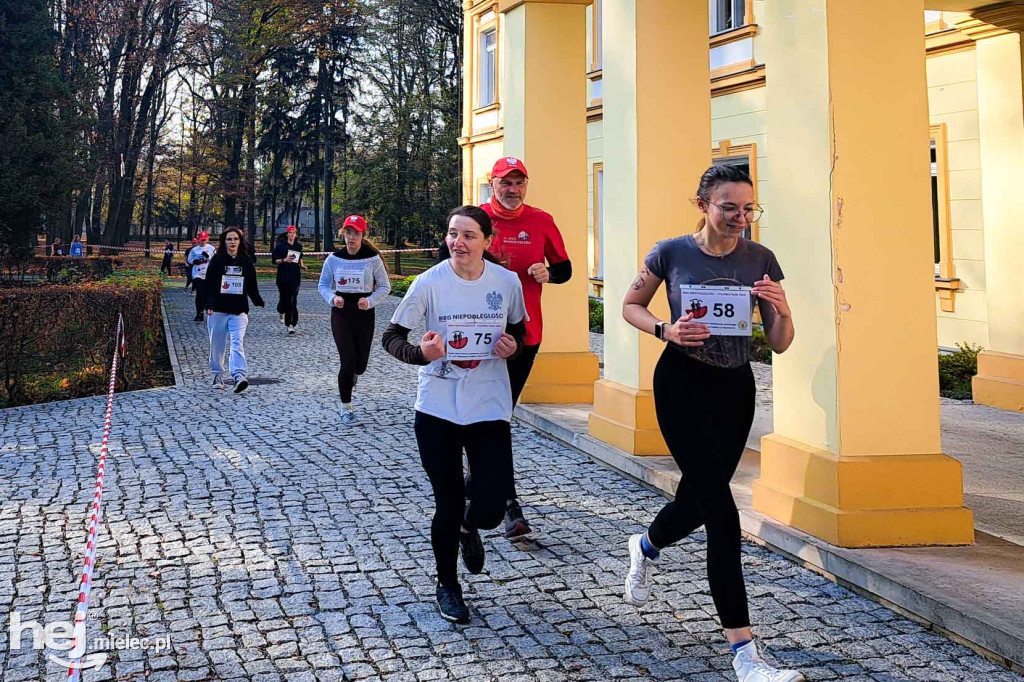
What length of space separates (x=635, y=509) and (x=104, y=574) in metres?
3.26

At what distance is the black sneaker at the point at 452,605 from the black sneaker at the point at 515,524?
1236 millimetres

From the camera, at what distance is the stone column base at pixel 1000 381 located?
1016 centimetres

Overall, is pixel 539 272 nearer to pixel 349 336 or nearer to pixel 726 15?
pixel 349 336

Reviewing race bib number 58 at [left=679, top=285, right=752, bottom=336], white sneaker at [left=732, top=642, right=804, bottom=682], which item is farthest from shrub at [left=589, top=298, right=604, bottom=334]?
white sneaker at [left=732, top=642, right=804, bottom=682]

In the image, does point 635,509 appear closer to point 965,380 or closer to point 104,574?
point 104,574

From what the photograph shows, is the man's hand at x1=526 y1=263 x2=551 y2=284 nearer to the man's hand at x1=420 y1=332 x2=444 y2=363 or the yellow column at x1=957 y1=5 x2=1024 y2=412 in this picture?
the man's hand at x1=420 y1=332 x2=444 y2=363

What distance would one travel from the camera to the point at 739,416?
13.6ft

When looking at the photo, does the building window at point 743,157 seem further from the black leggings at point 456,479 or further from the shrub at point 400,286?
the shrub at point 400,286

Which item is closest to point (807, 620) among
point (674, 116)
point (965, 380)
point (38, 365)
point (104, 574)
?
point (104, 574)

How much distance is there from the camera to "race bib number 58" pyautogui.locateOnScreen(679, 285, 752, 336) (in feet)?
13.8

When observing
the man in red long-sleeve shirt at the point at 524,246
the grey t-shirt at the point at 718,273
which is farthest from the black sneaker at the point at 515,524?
the grey t-shirt at the point at 718,273

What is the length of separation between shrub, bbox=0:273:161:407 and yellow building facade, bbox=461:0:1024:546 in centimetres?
552

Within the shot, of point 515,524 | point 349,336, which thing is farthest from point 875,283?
point 349,336

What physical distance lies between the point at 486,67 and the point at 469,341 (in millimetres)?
23134
